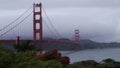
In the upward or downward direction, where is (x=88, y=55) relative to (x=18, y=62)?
downward

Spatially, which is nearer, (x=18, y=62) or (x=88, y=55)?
(x=18, y=62)

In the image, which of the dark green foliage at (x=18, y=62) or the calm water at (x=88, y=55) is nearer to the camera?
the dark green foliage at (x=18, y=62)

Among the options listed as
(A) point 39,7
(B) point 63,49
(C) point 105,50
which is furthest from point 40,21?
(C) point 105,50

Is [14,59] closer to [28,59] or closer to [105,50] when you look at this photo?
[28,59]

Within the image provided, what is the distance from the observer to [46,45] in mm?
37719

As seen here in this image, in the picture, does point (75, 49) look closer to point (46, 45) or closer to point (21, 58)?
point (46, 45)

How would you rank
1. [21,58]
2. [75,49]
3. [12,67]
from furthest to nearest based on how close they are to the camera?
[75,49] → [21,58] → [12,67]

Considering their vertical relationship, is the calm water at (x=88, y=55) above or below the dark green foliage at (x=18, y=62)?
below

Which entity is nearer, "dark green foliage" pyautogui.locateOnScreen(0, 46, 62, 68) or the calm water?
"dark green foliage" pyautogui.locateOnScreen(0, 46, 62, 68)

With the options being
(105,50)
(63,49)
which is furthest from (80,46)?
(105,50)

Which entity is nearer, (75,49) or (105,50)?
(75,49)

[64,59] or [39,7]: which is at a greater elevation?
[39,7]

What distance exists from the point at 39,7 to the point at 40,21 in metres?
2.25

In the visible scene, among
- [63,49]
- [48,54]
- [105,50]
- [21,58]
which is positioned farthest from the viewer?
[105,50]
